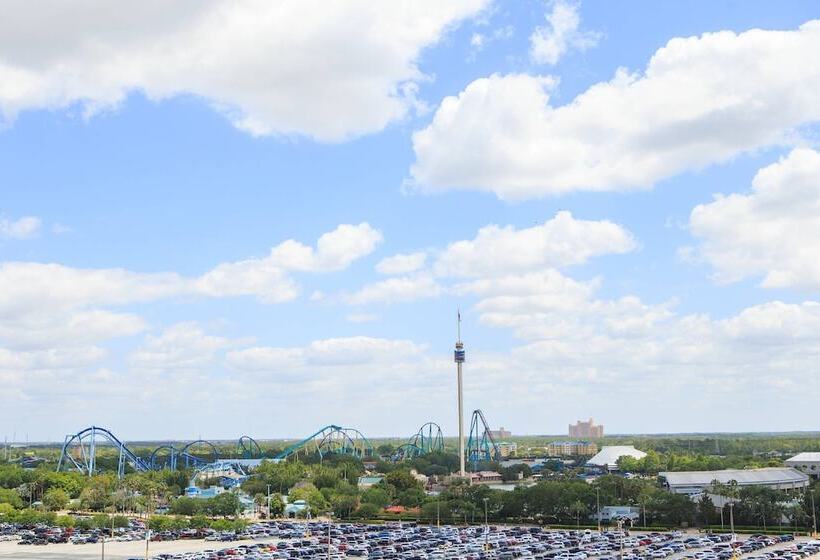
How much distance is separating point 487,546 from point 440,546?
13.3ft

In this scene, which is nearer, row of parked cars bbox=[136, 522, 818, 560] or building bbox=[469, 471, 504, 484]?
row of parked cars bbox=[136, 522, 818, 560]

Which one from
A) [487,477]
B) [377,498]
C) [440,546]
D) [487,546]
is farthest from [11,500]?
[487,477]

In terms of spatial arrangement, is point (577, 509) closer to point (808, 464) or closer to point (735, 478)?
point (735, 478)

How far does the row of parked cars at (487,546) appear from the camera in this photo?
67.6 m

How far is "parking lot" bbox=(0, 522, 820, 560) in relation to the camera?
2672 inches

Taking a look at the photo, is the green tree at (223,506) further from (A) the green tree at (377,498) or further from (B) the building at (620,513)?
(B) the building at (620,513)

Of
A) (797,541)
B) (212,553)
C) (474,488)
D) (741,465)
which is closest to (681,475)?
(474,488)

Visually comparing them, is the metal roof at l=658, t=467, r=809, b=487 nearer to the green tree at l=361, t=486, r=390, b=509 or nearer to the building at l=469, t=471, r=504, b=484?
the green tree at l=361, t=486, r=390, b=509

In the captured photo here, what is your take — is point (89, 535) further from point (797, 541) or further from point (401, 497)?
point (797, 541)

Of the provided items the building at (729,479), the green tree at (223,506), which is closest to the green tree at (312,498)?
the green tree at (223,506)

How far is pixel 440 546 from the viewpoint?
7381 cm

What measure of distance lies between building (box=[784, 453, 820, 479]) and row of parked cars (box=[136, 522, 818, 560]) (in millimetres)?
62490

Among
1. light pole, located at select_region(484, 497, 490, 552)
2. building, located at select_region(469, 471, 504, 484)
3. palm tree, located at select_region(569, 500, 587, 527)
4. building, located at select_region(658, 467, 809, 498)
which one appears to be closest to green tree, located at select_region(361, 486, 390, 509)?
light pole, located at select_region(484, 497, 490, 552)

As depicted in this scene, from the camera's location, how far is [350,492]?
11050 centimetres
